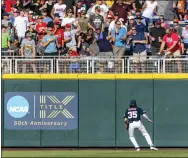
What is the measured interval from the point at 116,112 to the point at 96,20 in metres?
3.11

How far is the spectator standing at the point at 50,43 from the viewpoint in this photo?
21.8m

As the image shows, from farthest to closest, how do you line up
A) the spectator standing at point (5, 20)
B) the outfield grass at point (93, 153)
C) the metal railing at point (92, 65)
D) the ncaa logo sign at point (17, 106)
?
1. the ncaa logo sign at point (17, 106)
2. the spectator standing at point (5, 20)
3. the metal railing at point (92, 65)
4. the outfield grass at point (93, 153)

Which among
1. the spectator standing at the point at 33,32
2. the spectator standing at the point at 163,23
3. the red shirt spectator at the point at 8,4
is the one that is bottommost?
the spectator standing at the point at 33,32

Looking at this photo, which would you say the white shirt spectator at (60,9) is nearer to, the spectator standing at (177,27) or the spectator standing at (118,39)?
the spectator standing at (118,39)

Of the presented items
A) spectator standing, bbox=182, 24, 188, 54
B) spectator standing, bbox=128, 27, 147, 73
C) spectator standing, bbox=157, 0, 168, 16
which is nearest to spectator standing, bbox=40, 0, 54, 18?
spectator standing, bbox=128, 27, 147, 73

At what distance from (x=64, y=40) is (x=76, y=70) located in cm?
123

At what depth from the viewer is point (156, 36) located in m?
22.0

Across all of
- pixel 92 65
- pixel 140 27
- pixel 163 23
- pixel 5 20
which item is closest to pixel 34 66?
pixel 5 20

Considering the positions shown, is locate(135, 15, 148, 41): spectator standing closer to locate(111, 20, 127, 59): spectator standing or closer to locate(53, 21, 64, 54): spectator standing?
locate(111, 20, 127, 59): spectator standing

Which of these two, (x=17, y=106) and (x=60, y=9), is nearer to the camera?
(x=17, y=106)

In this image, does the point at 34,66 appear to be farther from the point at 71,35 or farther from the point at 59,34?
the point at 71,35

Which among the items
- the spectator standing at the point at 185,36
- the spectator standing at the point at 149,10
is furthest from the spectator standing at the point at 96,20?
the spectator standing at the point at 185,36

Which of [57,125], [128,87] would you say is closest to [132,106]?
[128,87]

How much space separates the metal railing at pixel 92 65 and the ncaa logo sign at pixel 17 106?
108cm
